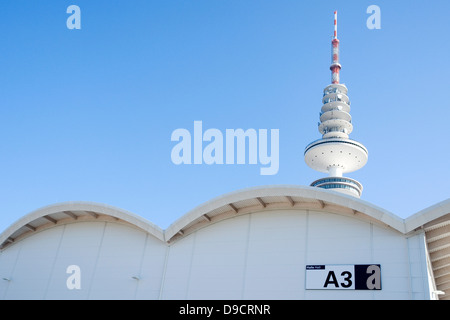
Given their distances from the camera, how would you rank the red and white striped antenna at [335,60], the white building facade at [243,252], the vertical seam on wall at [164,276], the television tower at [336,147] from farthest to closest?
the red and white striped antenna at [335,60], the television tower at [336,147], the vertical seam on wall at [164,276], the white building facade at [243,252]

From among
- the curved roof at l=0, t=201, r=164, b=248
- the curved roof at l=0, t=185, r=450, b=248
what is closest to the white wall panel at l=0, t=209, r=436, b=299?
the curved roof at l=0, t=185, r=450, b=248

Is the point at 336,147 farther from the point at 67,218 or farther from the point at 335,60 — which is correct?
the point at 67,218

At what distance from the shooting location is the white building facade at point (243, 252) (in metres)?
20.0

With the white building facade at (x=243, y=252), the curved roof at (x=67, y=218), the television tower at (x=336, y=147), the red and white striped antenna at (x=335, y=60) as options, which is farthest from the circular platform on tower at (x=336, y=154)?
the curved roof at (x=67, y=218)

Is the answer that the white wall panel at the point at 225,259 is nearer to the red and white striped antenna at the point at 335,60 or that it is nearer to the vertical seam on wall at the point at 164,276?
the vertical seam on wall at the point at 164,276

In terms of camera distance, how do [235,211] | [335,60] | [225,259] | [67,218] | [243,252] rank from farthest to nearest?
[335,60] → [67,218] → [235,211] → [225,259] → [243,252]

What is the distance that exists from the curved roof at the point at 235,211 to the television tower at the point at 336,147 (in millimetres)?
58591

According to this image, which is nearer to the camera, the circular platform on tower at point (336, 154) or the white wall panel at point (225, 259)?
the white wall panel at point (225, 259)

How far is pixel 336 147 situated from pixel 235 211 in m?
59.2

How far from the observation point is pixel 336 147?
262 ft

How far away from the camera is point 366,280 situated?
19.8 metres

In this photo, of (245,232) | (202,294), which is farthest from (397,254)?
(202,294)

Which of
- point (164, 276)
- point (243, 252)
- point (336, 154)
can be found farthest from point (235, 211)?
point (336, 154)
